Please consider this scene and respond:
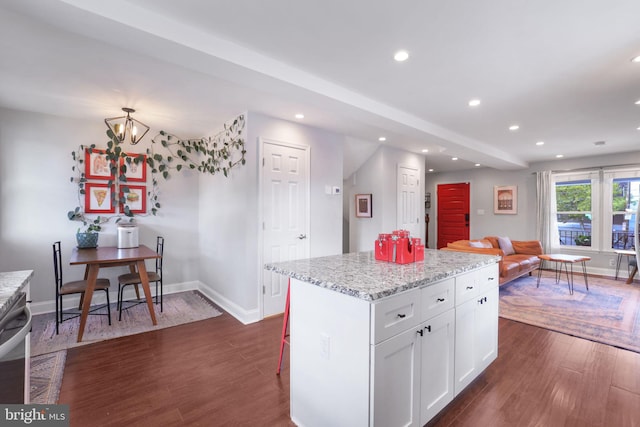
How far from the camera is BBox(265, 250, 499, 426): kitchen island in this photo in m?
1.38

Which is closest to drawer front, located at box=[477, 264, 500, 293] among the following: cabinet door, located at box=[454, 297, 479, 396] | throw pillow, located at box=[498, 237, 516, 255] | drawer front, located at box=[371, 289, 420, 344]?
cabinet door, located at box=[454, 297, 479, 396]

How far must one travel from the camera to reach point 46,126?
11.8 ft

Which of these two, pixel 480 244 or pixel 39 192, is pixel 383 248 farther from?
pixel 39 192

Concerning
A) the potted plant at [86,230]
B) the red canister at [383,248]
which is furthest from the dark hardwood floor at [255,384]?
the potted plant at [86,230]

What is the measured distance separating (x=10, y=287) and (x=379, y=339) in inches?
68.4

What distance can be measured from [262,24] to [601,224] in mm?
7377

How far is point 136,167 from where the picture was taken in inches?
164

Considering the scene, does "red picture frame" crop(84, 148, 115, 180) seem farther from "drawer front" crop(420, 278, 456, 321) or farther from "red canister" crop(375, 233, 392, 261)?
"drawer front" crop(420, 278, 456, 321)

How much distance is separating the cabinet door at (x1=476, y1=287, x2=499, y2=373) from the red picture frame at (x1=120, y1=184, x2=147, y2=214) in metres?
4.30

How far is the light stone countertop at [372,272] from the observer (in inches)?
56.5

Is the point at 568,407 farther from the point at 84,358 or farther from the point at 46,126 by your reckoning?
the point at 46,126

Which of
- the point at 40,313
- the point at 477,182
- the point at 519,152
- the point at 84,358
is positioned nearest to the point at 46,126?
the point at 40,313

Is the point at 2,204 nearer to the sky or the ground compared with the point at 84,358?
nearer to the sky

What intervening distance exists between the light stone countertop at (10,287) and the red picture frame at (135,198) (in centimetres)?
266
